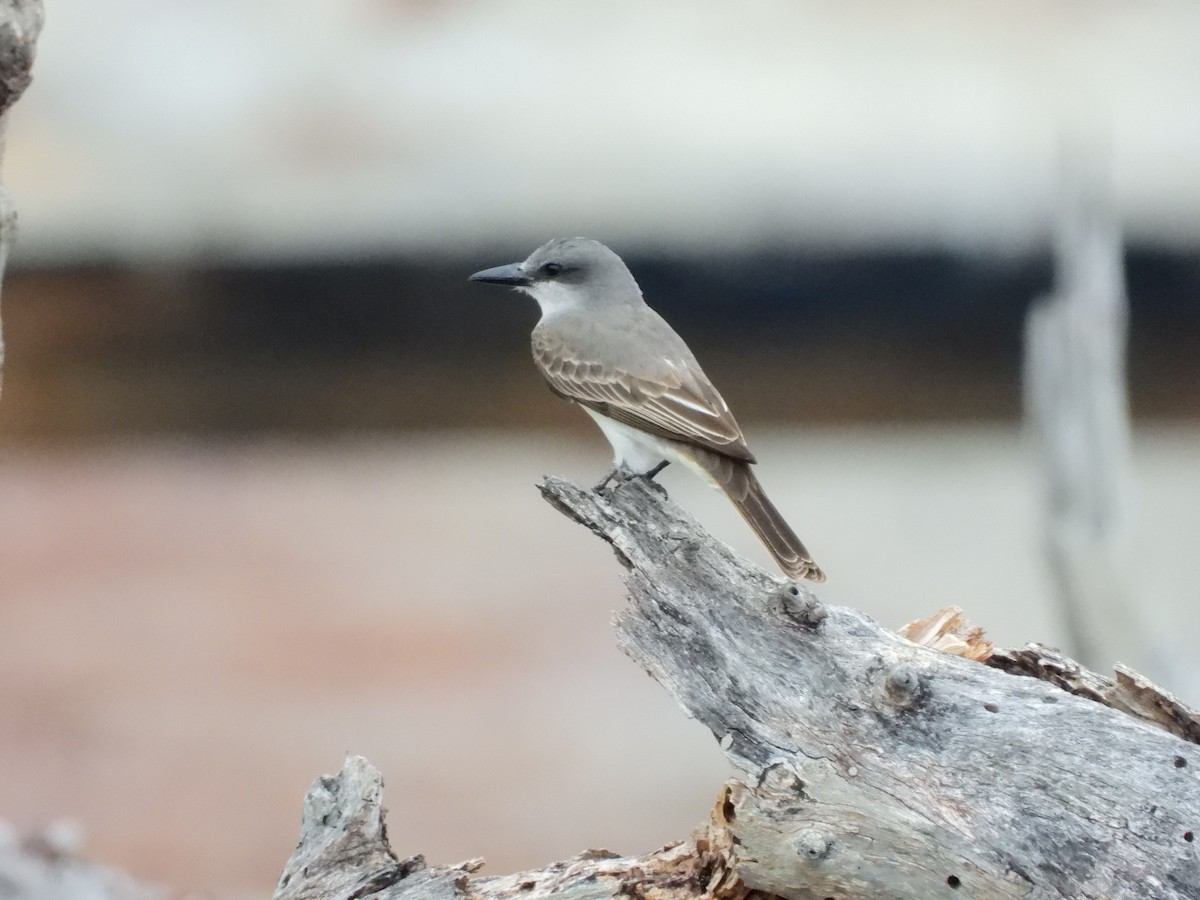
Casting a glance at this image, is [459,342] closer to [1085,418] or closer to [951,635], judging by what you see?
[1085,418]

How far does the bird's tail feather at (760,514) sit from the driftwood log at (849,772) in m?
0.31

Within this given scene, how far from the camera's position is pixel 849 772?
1.94m

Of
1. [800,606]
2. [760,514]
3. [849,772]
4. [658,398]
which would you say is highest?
[658,398]

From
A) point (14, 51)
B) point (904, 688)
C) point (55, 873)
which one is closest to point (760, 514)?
point (904, 688)

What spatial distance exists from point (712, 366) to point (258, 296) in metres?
1.95

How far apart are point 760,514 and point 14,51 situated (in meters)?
1.57

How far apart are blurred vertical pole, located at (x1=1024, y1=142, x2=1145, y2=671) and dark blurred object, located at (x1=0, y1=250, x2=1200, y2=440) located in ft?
0.65

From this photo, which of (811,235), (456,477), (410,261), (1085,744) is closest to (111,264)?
(410,261)

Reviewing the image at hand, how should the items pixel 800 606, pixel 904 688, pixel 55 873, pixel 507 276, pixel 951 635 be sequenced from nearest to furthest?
pixel 904 688, pixel 800 606, pixel 951 635, pixel 507 276, pixel 55 873

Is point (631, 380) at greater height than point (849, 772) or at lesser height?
greater

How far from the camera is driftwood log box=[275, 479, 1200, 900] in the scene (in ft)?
6.10

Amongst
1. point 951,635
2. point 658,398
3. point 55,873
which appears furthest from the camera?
point 55,873

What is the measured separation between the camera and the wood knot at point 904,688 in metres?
1.97

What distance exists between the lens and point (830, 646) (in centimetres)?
211
